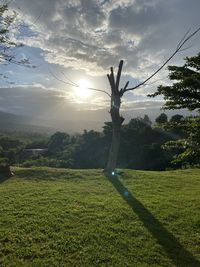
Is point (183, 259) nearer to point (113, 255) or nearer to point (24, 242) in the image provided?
point (113, 255)

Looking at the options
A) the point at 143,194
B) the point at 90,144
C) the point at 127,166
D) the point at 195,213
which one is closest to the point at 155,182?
the point at 143,194

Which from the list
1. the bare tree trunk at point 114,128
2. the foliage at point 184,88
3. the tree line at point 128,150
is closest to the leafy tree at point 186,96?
the foliage at point 184,88

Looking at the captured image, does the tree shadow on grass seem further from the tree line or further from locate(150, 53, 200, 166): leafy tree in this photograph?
the tree line

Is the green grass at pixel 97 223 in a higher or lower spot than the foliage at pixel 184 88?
lower

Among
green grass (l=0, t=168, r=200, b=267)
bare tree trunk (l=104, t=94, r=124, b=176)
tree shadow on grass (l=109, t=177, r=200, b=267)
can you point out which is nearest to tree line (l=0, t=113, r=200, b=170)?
bare tree trunk (l=104, t=94, r=124, b=176)

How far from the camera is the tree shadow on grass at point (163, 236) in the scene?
28.5 feet

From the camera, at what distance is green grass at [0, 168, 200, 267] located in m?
8.57

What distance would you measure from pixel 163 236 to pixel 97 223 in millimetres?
2178

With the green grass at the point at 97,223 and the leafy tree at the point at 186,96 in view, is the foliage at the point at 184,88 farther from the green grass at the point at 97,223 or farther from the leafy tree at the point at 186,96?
the green grass at the point at 97,223

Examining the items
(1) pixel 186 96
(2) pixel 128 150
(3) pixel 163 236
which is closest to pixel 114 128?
(1) pixel 186 96

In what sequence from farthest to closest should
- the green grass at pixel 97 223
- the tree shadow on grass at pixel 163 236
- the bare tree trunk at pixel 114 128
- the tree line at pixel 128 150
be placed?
the tree line at pixel 128 150 → the bare tree trunk at pixel 114 128 → the tree shadow on grass at pixel 163 236 → the green grass at pixel 97 223

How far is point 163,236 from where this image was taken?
1008 cm

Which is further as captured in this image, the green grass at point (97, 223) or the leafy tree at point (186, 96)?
the leafy tree at point (186, 96)

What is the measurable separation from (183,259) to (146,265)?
1.18 meters
